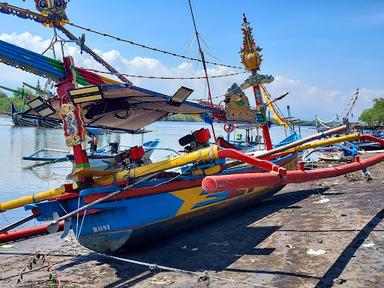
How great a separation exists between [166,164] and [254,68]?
9.53 meters

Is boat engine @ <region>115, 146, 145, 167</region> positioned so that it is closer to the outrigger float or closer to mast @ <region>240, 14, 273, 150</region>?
the outrigger float

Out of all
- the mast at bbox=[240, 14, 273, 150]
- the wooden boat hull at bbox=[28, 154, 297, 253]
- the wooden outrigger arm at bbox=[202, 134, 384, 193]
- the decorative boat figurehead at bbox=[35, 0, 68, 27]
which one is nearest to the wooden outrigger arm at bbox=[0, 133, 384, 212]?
Result: the wooden outrigger arm at bbox=[202, 134, 384, 193]

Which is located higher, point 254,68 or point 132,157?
point 254,68

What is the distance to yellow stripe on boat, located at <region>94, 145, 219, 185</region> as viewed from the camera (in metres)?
7.09

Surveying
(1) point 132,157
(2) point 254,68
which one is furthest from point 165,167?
(2) point 254,68

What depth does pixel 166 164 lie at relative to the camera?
738 centimetres

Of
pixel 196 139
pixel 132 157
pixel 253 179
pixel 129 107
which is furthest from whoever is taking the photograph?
pixel 129 107

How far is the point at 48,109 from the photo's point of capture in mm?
8953

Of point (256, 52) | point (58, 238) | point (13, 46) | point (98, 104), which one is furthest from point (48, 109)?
point (256, 52)

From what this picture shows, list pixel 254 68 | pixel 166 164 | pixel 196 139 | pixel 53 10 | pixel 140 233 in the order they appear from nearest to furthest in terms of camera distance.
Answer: pixel 166 164
pixel 140 233
pixel 53 10
pixel 196 139
pixel 254 68

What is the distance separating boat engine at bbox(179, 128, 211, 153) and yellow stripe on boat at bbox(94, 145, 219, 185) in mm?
1514

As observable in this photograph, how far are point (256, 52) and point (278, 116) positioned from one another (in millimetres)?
4916

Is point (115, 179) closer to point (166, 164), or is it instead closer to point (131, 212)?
point (131, 212)

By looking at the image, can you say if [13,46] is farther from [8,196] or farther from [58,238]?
[8,196]
